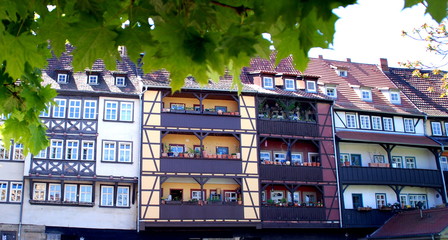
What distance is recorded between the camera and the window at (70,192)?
27.0 meters

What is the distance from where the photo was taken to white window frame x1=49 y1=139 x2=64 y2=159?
2711 cm

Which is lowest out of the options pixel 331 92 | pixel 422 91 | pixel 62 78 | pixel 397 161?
pixel 397 161

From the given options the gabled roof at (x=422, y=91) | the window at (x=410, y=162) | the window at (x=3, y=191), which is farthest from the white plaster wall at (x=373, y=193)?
the window at (x=3, y=191)

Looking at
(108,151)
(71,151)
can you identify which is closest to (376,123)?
(108,151)

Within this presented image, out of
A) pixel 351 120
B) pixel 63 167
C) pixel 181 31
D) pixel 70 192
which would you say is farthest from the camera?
pixel 351 120

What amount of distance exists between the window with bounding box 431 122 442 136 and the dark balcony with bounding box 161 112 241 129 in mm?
13287

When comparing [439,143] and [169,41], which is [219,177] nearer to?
[439,143]

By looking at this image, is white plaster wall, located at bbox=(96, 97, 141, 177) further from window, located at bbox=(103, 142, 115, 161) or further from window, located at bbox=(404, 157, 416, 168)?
window, located at bbox=(404, 157, 416, 168)

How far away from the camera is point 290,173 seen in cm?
2934

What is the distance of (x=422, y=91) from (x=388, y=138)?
23.6ft

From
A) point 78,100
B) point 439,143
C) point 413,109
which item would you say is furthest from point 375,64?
point 78,100

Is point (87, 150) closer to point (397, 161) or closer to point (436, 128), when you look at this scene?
point (397, 161)

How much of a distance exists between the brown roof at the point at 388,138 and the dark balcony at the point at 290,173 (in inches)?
101

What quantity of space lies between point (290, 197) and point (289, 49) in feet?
90.0
